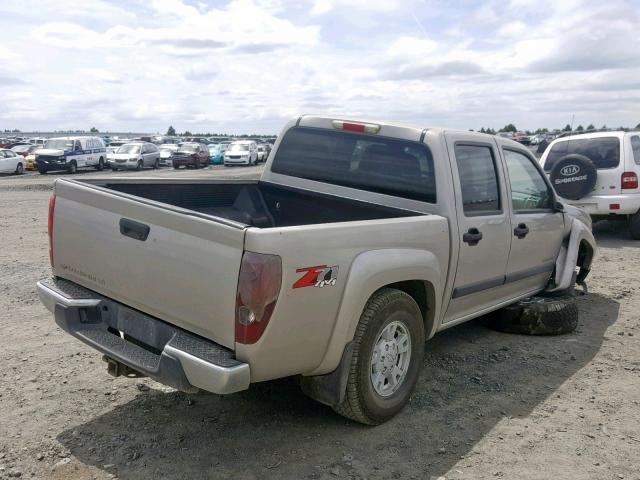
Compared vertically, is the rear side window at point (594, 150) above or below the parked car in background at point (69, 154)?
below

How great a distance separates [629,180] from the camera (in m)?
10.4

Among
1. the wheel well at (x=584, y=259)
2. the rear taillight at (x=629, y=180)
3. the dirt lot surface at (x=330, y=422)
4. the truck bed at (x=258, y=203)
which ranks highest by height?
the truck bed at (x=258, y=203)

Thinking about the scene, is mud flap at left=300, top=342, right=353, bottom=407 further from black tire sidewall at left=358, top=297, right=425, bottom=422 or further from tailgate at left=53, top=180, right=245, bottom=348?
tailgate at left=53, top=180, right=245, bottom=348

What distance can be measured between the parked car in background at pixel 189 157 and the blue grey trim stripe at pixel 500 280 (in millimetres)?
35677

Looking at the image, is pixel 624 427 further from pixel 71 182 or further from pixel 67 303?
pixel 71 182

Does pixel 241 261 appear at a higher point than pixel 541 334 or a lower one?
higher

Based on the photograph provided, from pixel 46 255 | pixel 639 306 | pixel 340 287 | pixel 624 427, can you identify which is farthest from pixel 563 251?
pixel 46 255

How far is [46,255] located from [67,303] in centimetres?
557

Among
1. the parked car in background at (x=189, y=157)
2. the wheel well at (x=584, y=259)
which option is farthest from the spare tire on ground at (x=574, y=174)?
the parked car in background at (x=189, y=157)

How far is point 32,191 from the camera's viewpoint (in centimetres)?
2031

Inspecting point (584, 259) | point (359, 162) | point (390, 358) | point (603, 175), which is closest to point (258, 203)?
point (359, 162)

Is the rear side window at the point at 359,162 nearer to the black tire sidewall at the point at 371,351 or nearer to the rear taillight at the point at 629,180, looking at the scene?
the black tire sidewall at the point at 371,351

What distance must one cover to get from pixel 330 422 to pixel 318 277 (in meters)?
1.21

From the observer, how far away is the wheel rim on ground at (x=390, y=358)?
3807 millimetres
